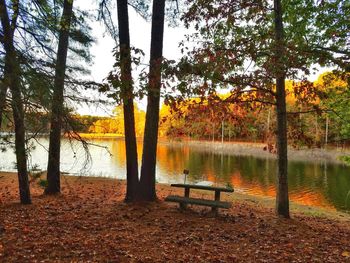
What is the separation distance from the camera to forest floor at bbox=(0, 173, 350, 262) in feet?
14.7

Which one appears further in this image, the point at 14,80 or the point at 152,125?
the point at 152,125

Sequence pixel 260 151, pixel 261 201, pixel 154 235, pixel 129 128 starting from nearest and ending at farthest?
pixel 154 235 → pixel 129 128 → pixel 261 201 → pixel 260 151

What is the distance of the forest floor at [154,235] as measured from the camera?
14.7 feet

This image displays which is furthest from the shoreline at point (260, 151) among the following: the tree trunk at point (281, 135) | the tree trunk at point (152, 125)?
the tree trunk at point (281, 135)

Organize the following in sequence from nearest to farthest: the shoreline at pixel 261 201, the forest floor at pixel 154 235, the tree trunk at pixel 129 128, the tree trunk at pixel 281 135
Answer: the forest floor at pixel 154 235 → the tree trunk at pixel 281 135 → the tree trunk at pixel 129 128 → the shoreline at pixel 261 201

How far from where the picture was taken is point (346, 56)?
6.02 metres

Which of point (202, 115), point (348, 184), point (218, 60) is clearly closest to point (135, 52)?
point (218, 60)

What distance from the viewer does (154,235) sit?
213 inches

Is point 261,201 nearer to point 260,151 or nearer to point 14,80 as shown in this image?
point 14,80

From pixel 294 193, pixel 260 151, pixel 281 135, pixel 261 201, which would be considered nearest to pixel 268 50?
pixel 281 135

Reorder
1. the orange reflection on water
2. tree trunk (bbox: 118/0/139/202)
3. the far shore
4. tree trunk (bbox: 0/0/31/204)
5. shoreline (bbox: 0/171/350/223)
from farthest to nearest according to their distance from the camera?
the far shore, the orange reflection on water, shoreline (bbox: 0/171/350/223), tree trunk (bbox: 118/0/139/202), tree trunk (bbox: 0/0/31/204)

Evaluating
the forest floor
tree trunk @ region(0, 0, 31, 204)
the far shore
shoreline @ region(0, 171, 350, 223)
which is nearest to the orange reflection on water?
shoreline @ region(0, 171, 350, 223)

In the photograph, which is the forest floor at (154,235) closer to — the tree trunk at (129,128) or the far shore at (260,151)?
the tree trunk at (129,128)

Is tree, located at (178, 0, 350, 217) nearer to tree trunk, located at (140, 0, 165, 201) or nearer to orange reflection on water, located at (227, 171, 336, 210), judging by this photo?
tree trunk, located at (140, 0, 165, 201)
